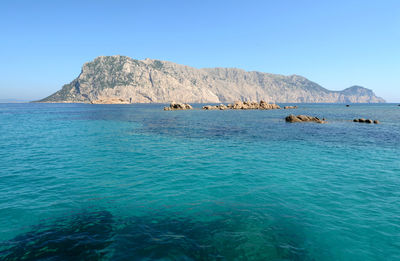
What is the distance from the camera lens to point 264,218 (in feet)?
36.4

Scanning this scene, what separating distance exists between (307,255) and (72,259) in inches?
352

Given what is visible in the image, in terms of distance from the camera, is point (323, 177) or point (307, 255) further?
point (323, 177)

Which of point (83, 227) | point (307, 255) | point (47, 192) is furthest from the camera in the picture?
point (47, 192)

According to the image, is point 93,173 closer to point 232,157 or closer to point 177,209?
point 177,209

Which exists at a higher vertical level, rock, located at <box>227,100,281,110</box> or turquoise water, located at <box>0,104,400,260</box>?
rock, located at <box>227,100,281,110</box>

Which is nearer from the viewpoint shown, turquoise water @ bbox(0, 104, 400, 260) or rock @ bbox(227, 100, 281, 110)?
turquoise water @ bbox(0, 104, 400, 260)

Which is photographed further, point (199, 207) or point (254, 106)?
point (254, 106)

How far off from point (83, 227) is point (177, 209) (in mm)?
4577

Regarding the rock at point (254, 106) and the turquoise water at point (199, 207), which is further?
the rock at point (254, 106)

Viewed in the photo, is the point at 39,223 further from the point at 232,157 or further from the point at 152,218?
the point at 232,157

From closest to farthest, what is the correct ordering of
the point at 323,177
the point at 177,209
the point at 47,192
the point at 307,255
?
the point at 307,255, the point at 177,209, the point at 47,192, the point at 323,177

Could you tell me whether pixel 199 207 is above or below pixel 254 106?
below

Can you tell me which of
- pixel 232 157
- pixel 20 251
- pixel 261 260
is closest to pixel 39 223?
pixel 20 251

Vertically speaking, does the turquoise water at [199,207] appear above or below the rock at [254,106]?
below
